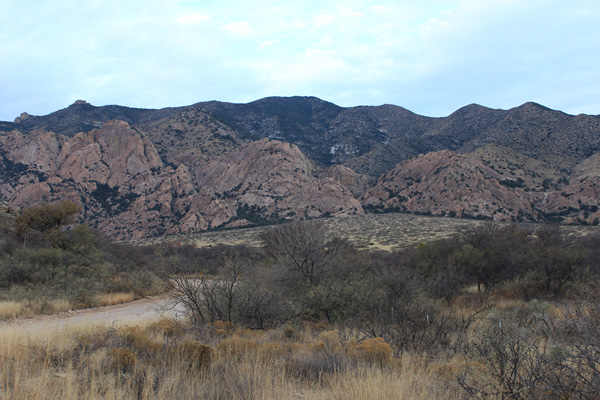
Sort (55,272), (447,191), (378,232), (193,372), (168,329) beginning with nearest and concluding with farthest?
1. (193,372)
2. (168,329)
3. (55,272)
4. (378,232)
5. (447,191)

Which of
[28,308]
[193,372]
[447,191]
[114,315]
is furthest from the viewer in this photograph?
[447,191]

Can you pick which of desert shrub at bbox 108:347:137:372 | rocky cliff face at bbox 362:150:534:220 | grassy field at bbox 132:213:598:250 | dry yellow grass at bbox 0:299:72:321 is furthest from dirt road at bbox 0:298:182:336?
rocky cliff face at bbox 362:150:534:220

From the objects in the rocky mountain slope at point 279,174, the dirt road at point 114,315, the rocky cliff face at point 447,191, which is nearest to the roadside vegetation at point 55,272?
the dirt road at point 114,315

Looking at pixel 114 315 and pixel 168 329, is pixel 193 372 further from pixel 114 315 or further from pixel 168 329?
pixel 114 315

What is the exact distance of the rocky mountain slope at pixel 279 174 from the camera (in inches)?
2549

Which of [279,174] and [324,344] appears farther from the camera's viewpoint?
[279,174]

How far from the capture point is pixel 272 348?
5902 mm

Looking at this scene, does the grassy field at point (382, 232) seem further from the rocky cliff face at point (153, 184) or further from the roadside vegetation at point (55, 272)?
the roadside vegetation at point (55, 272)

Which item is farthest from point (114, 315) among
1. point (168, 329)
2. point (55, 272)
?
point (55, 272)

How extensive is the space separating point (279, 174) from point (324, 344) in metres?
75.1

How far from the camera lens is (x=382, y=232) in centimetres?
4638

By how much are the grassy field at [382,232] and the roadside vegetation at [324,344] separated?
21.8 m

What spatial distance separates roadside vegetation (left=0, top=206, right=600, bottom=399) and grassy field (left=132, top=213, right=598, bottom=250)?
21767mm

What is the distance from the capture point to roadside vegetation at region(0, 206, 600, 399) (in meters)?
3.78
